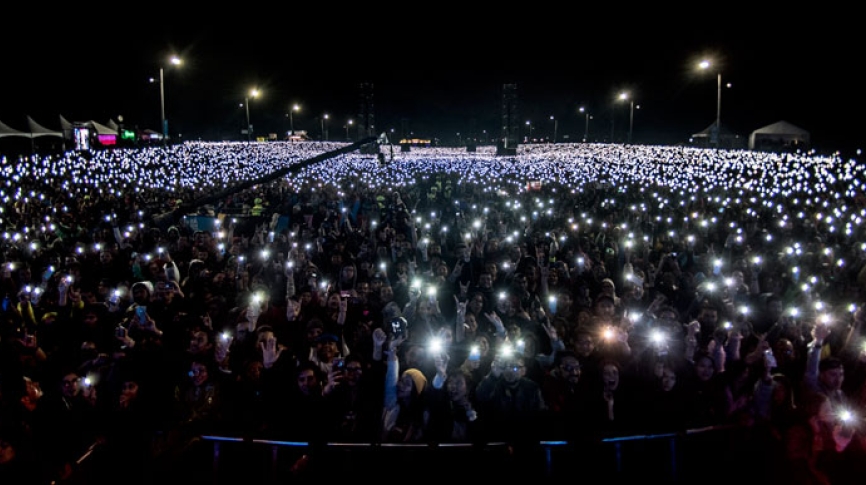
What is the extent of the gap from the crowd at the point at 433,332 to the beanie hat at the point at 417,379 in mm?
76

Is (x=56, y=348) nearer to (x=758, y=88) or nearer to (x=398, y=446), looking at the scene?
(x=398, y=446)

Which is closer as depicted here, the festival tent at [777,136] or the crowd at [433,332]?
the crowd at [433,332]

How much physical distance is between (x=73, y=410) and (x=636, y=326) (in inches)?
214

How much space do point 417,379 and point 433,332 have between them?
166cm

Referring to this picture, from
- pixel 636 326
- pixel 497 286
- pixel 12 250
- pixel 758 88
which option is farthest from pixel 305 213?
pixel 758 88

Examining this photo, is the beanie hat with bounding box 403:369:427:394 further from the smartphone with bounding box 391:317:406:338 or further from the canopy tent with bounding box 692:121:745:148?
the canopy tent with bounding box 692:121:745:148

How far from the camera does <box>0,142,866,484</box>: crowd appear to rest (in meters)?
5.20

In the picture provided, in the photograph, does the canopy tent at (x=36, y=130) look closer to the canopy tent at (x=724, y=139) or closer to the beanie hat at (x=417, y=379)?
the canopy tent at (x=724, y=139)

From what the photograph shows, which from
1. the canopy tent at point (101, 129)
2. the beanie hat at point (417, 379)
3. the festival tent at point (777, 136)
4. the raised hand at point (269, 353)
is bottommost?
the beanie hat at point (417, 379)

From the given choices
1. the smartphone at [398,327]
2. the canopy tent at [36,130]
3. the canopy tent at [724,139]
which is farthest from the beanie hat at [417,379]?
the canopy tent at [36,130]

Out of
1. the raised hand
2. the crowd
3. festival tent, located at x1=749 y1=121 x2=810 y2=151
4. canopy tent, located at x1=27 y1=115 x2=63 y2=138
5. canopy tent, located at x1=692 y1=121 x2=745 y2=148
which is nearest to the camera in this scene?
the crowd

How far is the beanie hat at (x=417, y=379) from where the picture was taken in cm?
553

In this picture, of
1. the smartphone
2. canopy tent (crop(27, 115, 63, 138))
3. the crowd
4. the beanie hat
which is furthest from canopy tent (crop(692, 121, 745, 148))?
canopy tent (crop(27, 115, 63, 138))

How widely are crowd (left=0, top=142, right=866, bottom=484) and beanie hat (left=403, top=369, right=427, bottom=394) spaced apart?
3.0 inches
